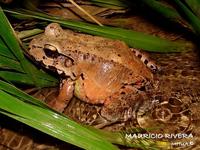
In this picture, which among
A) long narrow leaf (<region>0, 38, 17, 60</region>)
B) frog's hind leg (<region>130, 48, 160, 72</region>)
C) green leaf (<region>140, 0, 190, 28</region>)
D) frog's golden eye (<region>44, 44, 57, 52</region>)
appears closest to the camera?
long narrow leaf (<region>0, 38, 17, 60</region>)

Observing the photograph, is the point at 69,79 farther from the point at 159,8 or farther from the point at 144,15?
the point at 144,15

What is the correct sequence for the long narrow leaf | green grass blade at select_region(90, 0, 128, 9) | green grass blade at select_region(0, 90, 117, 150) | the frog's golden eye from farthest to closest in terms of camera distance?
green grass blade at select_region(90, 0, 128, 9) < the frog's golden eye < the long narrow leaf < green grass blade at select_region(0, 90, 117, 150)

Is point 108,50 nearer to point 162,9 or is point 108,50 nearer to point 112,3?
point 162,9

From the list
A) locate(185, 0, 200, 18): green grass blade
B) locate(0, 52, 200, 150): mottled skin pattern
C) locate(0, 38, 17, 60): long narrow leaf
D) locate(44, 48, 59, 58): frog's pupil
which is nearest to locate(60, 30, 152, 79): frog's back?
locate(44, 48, 59, 58): frog's pupil

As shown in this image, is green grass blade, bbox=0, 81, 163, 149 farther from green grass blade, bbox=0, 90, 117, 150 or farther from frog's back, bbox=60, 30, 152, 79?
frog's back, bbox=60, 30, 152, 79

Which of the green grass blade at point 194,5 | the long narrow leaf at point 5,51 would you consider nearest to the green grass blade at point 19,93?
the long narrow leaf at point 5,51

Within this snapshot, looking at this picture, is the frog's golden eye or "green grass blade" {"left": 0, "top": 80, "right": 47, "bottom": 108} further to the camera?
the frog's golden eye
